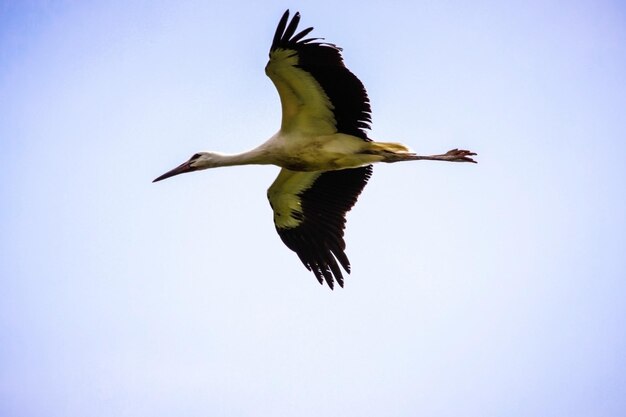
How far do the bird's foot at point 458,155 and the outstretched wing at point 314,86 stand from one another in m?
1.01

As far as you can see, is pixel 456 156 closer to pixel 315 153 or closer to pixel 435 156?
pixel 435 156

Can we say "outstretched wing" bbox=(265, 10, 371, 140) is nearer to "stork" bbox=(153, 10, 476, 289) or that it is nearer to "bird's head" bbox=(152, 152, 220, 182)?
"stork" bbox=(153, 10, 476, 289)

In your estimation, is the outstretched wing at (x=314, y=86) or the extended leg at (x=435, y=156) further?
the extended leg at (x=435, y=156)

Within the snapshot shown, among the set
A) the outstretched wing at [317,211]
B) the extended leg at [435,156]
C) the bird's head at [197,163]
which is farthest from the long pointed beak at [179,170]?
the extended leg at [435,156]

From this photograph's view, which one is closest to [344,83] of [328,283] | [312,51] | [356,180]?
[312,51]

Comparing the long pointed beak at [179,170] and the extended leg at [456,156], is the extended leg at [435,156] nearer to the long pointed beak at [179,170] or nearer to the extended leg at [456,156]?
the extended leg at [456,156]

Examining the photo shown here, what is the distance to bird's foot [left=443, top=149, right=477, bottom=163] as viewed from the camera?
12.1 m

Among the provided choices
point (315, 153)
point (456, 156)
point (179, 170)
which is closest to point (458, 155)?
point (456, 156)

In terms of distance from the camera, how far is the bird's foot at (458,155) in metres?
12.1

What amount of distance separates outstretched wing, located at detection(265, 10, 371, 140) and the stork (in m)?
0.01

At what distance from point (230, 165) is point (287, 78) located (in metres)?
1.43

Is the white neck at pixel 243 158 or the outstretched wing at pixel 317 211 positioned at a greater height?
the white neck at pixel 243 158

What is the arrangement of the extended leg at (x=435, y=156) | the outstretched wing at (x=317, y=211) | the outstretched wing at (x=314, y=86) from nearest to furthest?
1. the outstretched wing at (x=314, y=86)
2. the extended leg at (x=435, y=156)
3. the outstretched wing at (x=317, y=211)

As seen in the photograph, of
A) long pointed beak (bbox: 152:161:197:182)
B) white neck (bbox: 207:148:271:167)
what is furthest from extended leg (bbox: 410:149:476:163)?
long pointed beak (bbox: 152:161:197:182)
